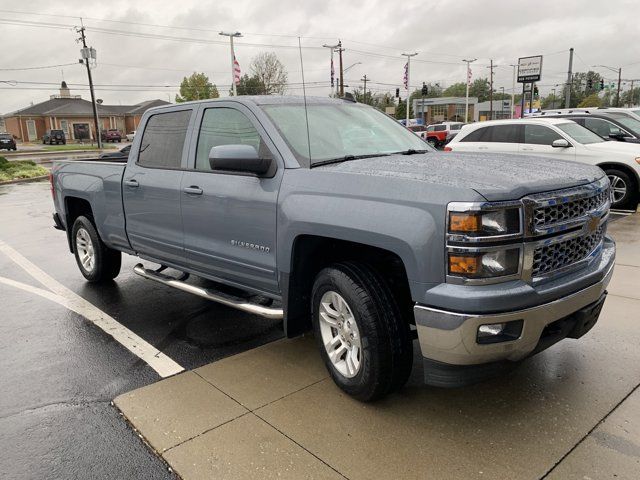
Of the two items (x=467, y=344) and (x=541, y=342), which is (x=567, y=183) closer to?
(x=541, y=342)

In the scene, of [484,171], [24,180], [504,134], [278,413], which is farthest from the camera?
[24,180]

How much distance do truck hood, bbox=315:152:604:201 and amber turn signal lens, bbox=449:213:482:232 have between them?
0.12 metres

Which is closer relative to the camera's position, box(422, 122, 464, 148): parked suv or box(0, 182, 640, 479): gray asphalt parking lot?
box(0, 182, 640, 479): gray asphalt parking lot

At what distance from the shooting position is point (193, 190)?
13.8ft

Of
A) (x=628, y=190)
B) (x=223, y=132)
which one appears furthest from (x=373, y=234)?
(x=628, y=190)

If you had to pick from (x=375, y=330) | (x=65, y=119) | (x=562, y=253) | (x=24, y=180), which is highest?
(x=65, y=119)

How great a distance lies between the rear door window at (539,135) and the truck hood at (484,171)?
24.1ft

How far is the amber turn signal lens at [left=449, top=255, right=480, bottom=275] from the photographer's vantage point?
2594mm

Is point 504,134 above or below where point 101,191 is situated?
above

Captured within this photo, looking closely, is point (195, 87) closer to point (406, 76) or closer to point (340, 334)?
point (406, 76)

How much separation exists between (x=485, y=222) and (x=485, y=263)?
0.66ft

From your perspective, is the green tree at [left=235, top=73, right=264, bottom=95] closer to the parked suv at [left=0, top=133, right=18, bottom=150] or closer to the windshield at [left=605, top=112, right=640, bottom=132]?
the parked suv at [left=0, top=133, right=18, bottom=150]

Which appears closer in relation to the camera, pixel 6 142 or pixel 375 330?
pixel 375 330

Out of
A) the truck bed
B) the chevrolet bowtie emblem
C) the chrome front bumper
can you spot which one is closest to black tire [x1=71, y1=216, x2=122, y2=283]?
the truck bed
